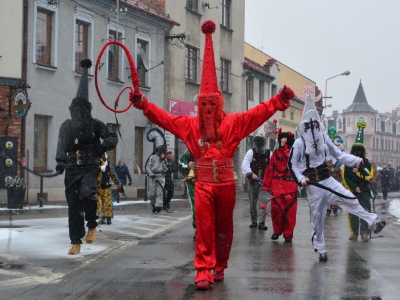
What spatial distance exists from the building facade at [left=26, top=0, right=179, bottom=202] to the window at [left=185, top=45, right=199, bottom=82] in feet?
7.67

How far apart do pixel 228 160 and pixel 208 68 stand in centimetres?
97

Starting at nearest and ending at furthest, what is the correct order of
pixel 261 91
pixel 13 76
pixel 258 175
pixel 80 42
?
pixel 258 175 → pixel 13 76 → pixel 80 42 → pixel 261 91

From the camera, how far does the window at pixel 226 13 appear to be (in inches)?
1465

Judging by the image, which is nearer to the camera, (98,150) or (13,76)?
(98,150)

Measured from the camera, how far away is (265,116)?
7.22 metres

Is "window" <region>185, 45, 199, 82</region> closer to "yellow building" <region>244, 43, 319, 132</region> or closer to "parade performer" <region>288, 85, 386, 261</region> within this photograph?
"yellow building" <region>244, 43, 319, 132</region>

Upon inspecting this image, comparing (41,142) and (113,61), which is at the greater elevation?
(113,61)

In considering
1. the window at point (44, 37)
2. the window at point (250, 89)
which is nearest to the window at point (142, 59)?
the window at point (44, 37)

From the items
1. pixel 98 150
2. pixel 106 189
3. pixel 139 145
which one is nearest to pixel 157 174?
pixel 106 189

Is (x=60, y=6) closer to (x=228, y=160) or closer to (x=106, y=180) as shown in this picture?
(x=106, y=180)

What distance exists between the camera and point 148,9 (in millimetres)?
29406

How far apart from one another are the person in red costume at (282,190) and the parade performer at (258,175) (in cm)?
87

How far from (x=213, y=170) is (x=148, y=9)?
23260mm

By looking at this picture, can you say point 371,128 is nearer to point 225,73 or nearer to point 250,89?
point 250,89
